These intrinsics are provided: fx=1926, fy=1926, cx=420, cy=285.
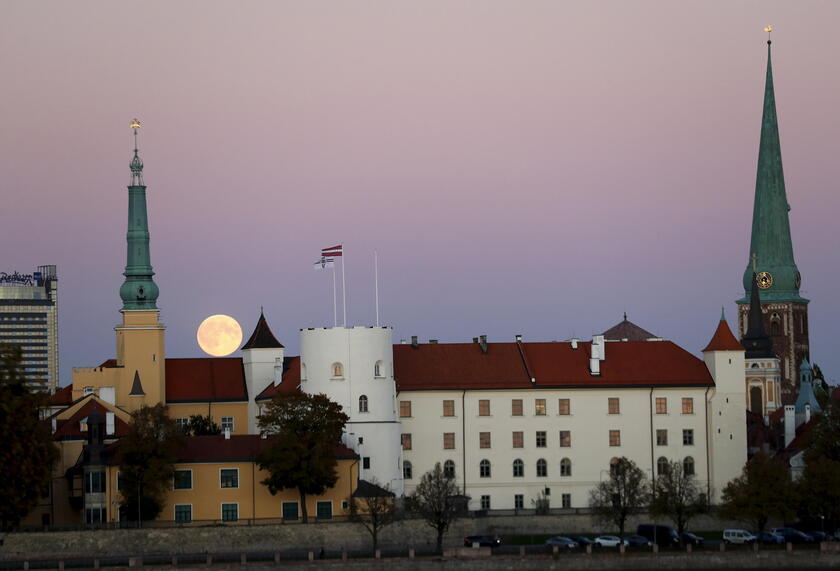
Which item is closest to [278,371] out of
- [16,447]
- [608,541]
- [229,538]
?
[229,538]

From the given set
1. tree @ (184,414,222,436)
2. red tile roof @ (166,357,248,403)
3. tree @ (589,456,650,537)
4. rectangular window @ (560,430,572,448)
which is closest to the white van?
tree @ (589,456,650,537)

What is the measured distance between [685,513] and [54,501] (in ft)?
113

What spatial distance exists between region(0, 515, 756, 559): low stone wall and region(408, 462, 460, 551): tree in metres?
1.06

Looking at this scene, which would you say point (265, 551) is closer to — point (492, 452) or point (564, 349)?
point (492, 452)

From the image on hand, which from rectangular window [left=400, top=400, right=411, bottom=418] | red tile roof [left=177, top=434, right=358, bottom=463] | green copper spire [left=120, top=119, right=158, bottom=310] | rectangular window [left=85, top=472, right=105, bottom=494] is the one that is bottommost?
rectangular window [left=85, top=472, right=105, bottom=494]

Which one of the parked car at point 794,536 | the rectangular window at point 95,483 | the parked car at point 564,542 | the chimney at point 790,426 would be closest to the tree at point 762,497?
the parked car at point 794,536

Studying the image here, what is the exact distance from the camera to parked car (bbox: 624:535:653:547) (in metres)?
96.4

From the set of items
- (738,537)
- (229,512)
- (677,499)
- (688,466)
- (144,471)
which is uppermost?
(144,471)

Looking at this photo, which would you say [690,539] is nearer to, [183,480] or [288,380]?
[183,480]

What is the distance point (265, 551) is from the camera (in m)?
97.9

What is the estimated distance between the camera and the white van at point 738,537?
96.7 m

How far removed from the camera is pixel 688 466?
391 ft

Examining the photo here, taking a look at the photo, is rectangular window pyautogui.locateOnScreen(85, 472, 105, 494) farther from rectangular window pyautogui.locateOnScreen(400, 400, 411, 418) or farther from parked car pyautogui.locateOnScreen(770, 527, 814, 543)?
parked car pyautogui.locateOnScreen(770, 527, 814, 543)

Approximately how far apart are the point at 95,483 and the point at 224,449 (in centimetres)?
752
